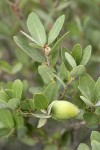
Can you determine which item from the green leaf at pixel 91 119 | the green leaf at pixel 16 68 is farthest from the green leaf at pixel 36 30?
the green leaf at pixel 16 68

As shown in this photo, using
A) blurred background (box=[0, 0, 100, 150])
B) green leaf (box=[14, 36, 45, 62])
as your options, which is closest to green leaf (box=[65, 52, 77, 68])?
green leaf (box=[14, 36, 45, 62])

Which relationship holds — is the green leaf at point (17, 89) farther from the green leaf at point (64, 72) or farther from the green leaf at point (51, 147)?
the green leaf at point (51, 147)

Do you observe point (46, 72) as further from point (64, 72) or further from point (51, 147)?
point (51, 147)

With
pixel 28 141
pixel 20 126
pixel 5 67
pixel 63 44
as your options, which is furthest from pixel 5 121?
pixel 63 44

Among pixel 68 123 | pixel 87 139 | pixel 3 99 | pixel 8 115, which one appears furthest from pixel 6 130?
pixel 87 139

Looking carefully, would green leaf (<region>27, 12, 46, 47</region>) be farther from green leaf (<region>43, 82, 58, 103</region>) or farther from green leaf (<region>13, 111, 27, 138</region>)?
green leaf (<region>13, 111, 27, 138</region>)
